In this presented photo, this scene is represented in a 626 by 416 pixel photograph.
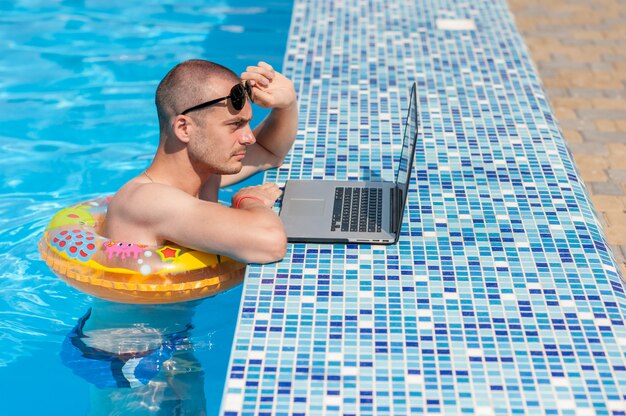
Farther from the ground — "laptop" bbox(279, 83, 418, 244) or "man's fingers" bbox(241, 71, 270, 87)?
"man's fingers" bbox(241, 71, 270, 87)

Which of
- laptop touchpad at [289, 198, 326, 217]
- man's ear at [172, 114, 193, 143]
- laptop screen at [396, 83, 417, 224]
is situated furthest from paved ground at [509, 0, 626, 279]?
man's ear at [172, 114, 193, 143]

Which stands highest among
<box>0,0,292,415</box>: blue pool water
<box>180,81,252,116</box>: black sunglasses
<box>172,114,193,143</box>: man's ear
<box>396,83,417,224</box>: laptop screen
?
<box>180,81,252,116</box>: black sunglasses

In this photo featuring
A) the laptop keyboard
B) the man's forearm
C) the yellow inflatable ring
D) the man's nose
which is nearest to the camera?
the yellow inflatable ring

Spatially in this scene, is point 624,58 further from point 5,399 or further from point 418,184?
point 5,399

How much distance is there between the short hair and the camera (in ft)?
12.2

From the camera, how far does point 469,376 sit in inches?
120

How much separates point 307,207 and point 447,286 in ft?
2.69

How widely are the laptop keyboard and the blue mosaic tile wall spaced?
14 centimetres

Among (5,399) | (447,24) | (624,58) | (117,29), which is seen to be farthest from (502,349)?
(117,29)

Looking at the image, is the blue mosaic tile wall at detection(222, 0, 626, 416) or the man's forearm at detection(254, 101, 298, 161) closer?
the blue mosaic tile wall at detection(222, 0, 626, 416)

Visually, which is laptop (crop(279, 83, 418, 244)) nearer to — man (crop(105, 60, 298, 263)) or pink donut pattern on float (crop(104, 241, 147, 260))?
man (crop(105, 60, 298, 263))

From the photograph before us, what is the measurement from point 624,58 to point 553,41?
2.09 feet

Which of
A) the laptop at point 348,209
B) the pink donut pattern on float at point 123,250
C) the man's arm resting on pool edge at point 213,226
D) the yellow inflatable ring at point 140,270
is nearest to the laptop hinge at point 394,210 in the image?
the laptop at point 348,209

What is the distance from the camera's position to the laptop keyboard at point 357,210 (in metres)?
3.95
